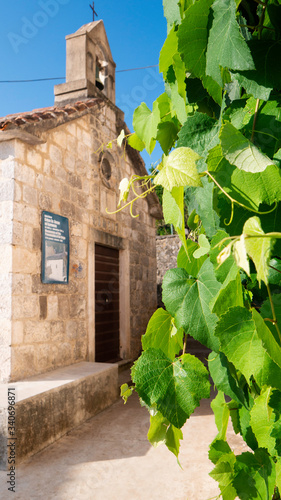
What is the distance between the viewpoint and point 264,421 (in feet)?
1.83

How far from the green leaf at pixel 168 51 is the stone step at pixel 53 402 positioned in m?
2.95

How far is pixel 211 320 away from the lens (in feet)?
1.91

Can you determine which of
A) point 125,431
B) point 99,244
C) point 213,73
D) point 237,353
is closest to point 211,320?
point 237,353

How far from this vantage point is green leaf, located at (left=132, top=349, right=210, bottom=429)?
604 mm

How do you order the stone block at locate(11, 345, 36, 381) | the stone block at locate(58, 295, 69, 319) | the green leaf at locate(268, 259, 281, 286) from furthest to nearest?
the stone block at locate(58, 295, 69, 319) → the stone block at locate(11, 345, 36, 381) → the green leaf at locate(268, 259, 281, 286)

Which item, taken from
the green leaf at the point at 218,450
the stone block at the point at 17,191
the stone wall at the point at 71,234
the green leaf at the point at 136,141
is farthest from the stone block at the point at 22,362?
the green leaf at the point at 218,450

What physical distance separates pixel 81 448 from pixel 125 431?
529 mm

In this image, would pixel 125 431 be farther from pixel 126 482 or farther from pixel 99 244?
pixel 99 244

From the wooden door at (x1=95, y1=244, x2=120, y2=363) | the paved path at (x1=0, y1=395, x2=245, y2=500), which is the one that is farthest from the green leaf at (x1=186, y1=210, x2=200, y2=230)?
the wooden door at (x1=95, y1=244, x2=120, y2=363)

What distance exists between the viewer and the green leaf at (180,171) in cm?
44

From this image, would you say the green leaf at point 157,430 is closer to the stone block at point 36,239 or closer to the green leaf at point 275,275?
the green leaf at point 275,275

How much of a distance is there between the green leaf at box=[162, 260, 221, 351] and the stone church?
2231 mm

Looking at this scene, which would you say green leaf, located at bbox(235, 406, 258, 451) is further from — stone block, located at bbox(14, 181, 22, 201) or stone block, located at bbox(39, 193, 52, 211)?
stone block, located at bbox(39, 193, 52, 211)

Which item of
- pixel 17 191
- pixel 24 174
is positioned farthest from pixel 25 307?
pixel 24 174
